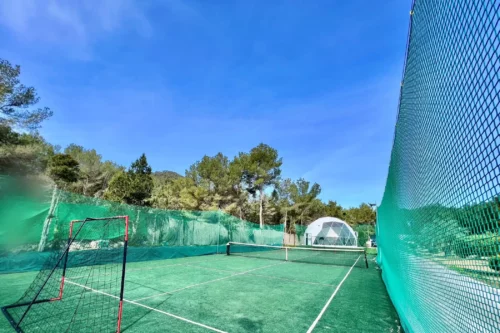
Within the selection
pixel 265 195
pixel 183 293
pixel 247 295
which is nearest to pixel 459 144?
Answer: pixel 247 295

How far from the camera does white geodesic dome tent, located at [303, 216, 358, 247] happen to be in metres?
30.4

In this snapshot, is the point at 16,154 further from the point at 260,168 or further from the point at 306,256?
the point at 260,168

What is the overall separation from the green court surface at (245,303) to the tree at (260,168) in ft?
71.3

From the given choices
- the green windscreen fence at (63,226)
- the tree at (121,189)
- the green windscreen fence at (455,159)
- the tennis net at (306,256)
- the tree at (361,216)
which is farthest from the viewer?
the tree at (361,216)

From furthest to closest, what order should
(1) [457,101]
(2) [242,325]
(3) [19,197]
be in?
1. (3) [19,197]
2. (2) [242,325]
3. (1) [457,101]

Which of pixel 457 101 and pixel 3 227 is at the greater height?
pixel 457 101

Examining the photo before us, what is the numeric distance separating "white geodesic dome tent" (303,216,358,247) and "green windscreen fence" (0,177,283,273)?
17.7m

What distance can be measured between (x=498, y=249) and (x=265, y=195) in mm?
31343

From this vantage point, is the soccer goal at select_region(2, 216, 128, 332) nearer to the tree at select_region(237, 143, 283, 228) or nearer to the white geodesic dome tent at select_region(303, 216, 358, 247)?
the tree at select_region(237, 143, 283, 228)

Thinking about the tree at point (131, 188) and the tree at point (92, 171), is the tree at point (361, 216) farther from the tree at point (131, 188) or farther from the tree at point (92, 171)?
the tree at point (92, 171)

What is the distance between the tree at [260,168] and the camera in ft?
98.9

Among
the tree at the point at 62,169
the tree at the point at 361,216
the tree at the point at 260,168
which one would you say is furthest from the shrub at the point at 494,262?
the tree at the point at 361,216

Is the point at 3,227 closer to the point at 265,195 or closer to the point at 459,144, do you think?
the point at 459,144

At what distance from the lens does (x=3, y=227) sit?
306 inches
